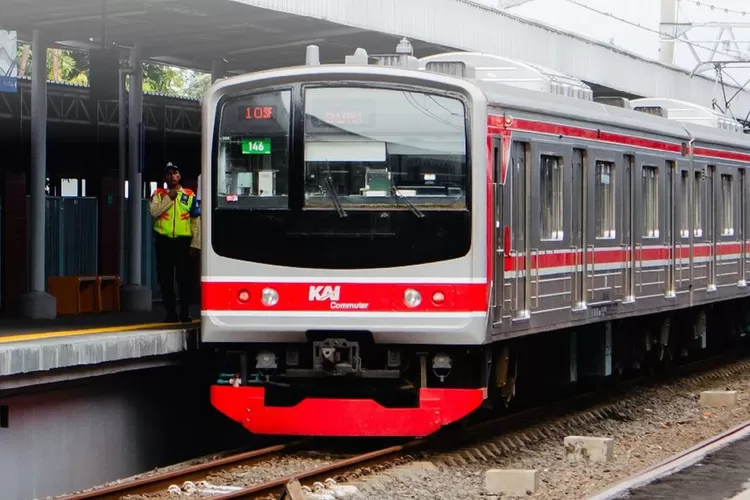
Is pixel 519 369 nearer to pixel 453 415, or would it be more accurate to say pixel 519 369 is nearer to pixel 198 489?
pixel 453 415

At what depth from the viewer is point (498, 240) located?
12344 mm

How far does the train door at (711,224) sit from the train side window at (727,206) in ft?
1.46

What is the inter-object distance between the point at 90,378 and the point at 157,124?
19.2 metres

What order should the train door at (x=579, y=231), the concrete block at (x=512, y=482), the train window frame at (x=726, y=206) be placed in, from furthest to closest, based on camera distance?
the train window frame at (x=726, y=206), the train door at (x=579, y=231), the concrete block at (x=512, y=482)

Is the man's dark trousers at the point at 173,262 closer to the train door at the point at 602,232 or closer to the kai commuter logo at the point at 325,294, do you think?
the kai commuter logo at the point at 325,294

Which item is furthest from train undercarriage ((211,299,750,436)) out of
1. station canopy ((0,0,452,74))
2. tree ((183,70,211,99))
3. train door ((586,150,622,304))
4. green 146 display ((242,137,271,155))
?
tree ((183,70,211,99))

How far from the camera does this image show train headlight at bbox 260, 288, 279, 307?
1210 centimetres

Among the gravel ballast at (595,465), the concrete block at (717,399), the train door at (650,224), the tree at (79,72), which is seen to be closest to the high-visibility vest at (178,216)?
the gravel ballast at (595,465)

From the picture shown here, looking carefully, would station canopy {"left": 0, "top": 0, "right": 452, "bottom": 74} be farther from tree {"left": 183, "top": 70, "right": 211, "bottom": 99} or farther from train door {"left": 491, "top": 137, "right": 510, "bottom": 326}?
tree {"left": 183, "top": 70, "right": 211, "bottom": 99}

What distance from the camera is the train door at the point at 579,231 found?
14141 mm

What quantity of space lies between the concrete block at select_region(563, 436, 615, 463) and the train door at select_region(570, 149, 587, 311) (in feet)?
7.19

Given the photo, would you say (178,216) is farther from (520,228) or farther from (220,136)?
(520,228)

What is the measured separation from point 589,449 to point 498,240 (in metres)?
1.76

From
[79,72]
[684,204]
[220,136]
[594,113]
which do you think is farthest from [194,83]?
[220,136]
